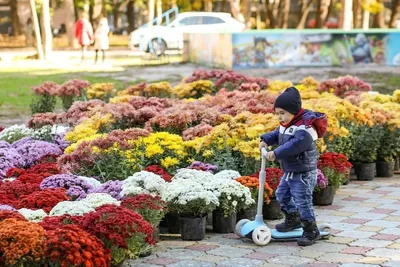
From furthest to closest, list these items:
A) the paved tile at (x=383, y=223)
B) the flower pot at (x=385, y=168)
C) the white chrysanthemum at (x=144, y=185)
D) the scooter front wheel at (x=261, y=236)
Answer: the flower pot at (x=385, y=168), the paved tile at (x=383, y=223), the white chrysanthemum at (x=144, y=185), the scooter front wheel at (x=261, y=236)

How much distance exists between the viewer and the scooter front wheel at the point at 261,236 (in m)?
7.43

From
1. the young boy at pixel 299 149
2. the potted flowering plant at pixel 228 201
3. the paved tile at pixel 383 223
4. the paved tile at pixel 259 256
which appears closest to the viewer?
the paved tile at pixel 259 256

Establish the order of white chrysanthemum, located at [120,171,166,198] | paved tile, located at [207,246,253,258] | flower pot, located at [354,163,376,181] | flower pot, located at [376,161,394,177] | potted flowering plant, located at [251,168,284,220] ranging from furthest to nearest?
flower pot, located at [376,161,394,177] < flower pot, located at [354,163,376,181] < potted flowering plant, located at [251,168,284,220] < white chrysanthemum, located at [120,171,166,198] < paved tile, located at [207,246,253,258]

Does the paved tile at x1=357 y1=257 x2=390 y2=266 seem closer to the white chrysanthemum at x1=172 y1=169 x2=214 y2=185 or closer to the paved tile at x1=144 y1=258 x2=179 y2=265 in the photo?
the paved tile at x1=144 y1=258 x2=179 y2=265

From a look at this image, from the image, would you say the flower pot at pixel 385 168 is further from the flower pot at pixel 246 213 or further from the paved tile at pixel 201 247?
the paved tile at pixel 201 247

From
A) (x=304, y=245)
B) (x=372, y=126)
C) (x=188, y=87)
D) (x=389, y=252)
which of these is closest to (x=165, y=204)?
(x=304, y=245)

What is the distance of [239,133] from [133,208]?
8.48 feet

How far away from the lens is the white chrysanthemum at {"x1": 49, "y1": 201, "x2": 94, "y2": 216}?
22.9ft

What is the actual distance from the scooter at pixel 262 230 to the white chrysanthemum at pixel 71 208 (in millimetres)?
1315

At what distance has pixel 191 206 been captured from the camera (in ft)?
25.1

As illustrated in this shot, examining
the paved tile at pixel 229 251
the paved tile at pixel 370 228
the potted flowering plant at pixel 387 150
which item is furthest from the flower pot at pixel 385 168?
the paved tile at pixel 229 251

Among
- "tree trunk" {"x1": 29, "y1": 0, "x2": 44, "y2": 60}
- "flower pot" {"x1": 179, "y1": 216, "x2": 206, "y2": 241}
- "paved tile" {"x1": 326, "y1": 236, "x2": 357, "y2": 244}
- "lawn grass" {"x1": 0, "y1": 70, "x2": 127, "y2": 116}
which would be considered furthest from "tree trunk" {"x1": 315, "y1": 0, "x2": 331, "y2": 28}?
"flower pot" {"x1": 179, "y1": 216, "x2": 206, "y2": 241}

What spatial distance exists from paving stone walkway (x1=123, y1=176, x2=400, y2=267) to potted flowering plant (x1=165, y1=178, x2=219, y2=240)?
10 cm

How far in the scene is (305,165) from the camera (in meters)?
7.47
